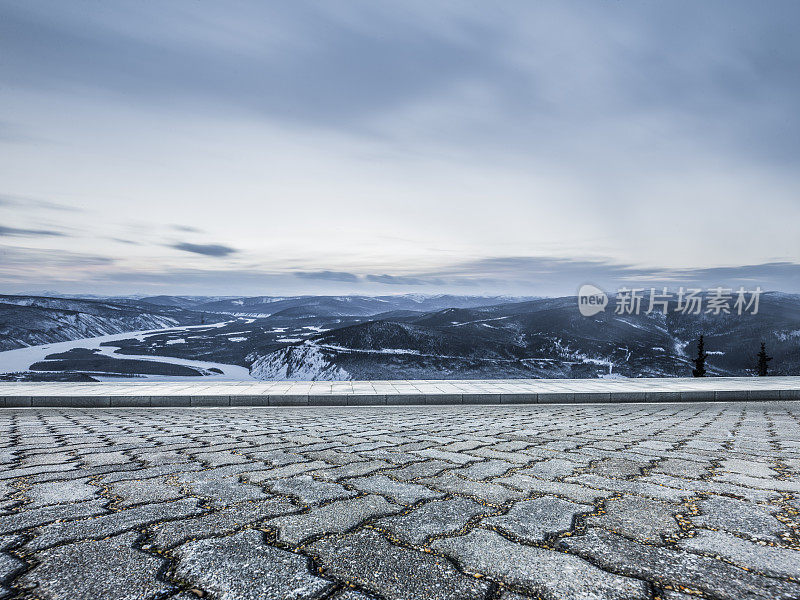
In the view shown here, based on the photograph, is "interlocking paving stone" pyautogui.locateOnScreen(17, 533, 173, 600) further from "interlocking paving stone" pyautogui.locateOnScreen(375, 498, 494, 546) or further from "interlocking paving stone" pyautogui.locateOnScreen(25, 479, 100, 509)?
"interlocking paving stone" pyautogui.locateOnScreen(375, 498, 494, 546)

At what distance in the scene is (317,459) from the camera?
3.83 meters

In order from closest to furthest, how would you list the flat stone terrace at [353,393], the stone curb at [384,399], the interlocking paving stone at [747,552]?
the interlocking paving stone at [747,552]
the stone curb at [384,399]
the flat stone terrace at [353,393]

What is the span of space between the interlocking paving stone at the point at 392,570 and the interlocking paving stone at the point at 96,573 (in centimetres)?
63

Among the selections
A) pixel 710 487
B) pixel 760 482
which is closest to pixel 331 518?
pixel 710 487

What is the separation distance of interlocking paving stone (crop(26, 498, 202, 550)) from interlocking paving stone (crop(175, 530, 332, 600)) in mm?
453

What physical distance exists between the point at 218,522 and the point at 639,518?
85.8 inches

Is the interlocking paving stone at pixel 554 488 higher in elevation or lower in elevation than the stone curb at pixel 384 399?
higher

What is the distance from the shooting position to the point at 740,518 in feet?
8.02

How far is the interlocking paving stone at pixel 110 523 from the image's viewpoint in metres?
2.13

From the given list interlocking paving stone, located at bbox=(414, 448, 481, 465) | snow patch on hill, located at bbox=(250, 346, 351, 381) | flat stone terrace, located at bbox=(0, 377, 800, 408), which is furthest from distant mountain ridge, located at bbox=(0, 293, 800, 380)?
interlocking paving stone, located at bbox=(414, 448, 481, 465)

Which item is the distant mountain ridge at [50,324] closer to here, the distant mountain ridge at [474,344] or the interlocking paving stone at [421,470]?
the distant mountain ridge at [474,344]

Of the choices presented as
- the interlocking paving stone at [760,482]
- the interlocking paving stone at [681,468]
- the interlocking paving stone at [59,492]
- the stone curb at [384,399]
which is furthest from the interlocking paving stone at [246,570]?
the stone curb at [384,399]

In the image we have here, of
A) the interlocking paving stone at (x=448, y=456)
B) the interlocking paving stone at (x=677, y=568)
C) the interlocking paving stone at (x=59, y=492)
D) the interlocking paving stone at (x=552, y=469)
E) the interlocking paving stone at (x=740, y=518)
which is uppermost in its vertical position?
the interlocking paving stone at (x=677, y=568)

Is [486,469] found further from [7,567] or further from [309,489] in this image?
[7,567]
